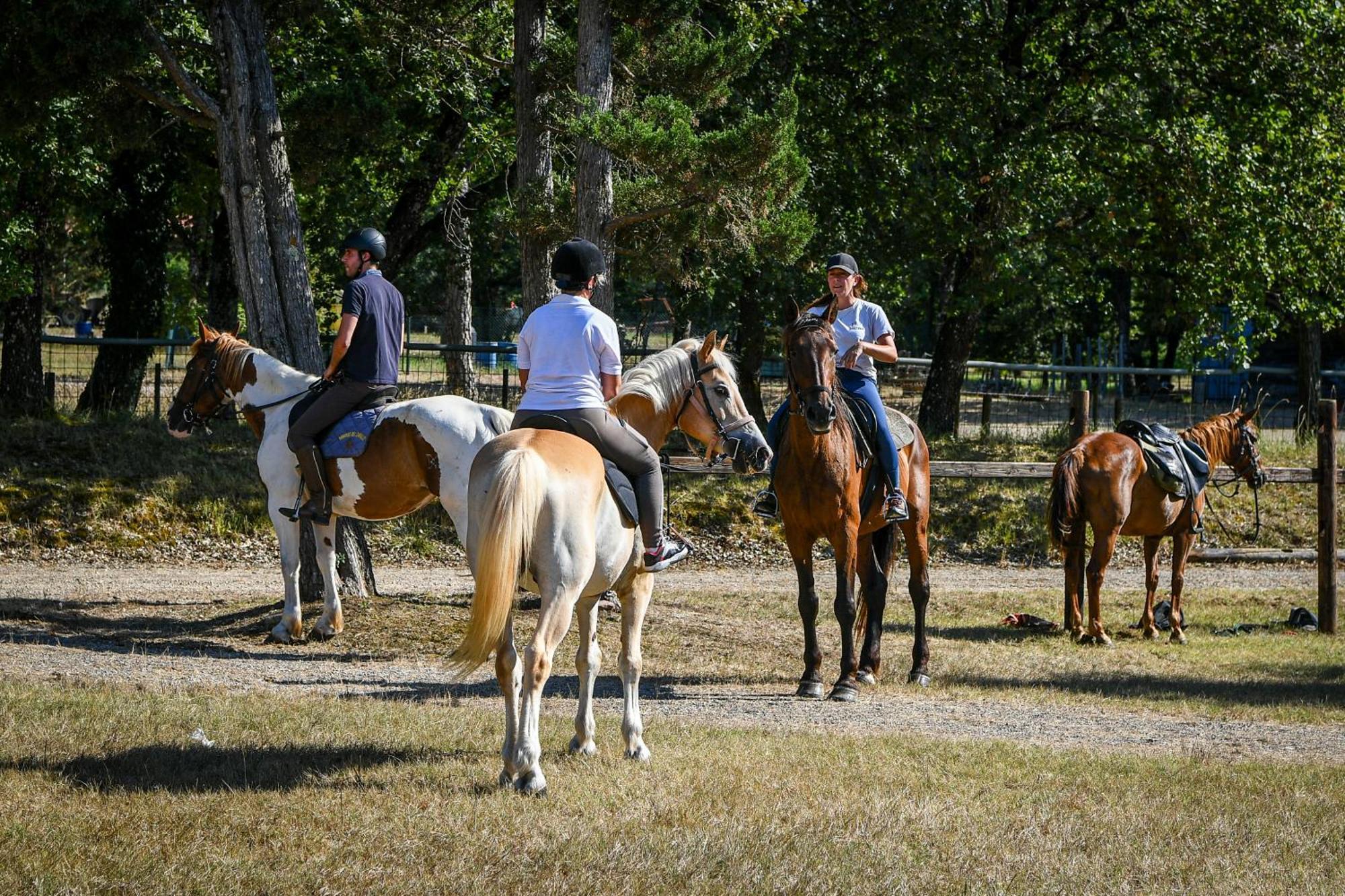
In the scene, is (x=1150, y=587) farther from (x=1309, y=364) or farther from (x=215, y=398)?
(x=1309, y=364)

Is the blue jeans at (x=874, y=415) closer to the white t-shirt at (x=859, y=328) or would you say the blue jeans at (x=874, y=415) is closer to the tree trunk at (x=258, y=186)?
the white t-shirt at (x=859, y=328)

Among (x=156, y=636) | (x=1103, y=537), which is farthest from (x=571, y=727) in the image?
(x=1103, y=537)

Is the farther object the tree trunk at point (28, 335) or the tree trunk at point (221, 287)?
the tree trunk at point (221, 287)

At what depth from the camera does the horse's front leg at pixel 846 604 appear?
9594 mm

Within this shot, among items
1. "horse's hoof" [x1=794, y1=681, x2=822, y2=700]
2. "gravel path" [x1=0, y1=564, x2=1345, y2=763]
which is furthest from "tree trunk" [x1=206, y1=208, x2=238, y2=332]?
"horse's hoof" [x1=794, y1=681, x2=822, y2=700]

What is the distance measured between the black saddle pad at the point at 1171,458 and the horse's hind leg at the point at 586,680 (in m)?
8.33

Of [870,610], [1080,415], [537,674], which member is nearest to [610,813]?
[537,674]

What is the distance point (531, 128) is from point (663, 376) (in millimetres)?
6715

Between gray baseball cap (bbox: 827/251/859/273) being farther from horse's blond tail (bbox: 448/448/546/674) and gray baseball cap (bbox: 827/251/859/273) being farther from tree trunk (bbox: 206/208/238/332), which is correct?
tree trunk (bbox: 206/208/238/332)

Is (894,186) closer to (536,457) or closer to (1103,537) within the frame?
(1103,537)

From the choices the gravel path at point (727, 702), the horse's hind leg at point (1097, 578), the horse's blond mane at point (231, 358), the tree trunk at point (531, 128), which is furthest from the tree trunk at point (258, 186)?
the horse's hind leg at point (1097, 578)

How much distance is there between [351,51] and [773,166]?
30.3 ft

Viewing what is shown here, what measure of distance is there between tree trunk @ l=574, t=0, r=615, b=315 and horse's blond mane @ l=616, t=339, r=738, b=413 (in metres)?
4.86

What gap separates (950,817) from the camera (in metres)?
6.16
